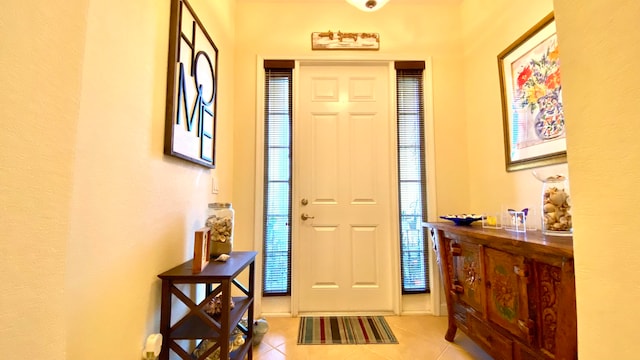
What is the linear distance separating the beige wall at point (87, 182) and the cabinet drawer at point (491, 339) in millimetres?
1706

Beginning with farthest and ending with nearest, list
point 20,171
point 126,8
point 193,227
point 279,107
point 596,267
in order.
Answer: point 279,107, point 193,227, point 126,8, point 596,267, point 20,171

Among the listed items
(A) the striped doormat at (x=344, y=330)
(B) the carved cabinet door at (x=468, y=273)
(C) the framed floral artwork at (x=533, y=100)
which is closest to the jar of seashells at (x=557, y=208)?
(C) the framed floral artwork at (x=533, y=100)

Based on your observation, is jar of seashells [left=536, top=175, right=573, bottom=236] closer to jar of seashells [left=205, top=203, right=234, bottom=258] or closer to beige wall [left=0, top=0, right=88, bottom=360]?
jar of seashells [left=205, top=203, right=234, bottom=258]

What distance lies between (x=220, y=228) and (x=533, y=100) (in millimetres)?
2121

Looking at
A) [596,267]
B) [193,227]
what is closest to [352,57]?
[193,227]

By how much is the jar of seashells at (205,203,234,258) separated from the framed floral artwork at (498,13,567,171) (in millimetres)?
1929

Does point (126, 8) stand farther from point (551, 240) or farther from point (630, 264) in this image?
point (551, 240)

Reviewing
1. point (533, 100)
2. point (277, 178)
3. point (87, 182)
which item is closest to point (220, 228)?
point (87, 182)

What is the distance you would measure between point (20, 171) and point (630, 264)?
113cm

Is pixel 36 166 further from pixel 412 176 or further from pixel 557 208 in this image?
pixel 412 176

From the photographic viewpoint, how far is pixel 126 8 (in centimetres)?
98

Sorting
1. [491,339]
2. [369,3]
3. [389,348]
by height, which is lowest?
[389,348]

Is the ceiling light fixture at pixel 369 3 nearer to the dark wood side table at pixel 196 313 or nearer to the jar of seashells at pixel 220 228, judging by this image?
the jar of seashells at pixel 220 228

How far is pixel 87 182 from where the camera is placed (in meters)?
0.81
